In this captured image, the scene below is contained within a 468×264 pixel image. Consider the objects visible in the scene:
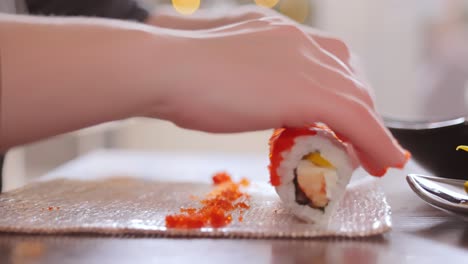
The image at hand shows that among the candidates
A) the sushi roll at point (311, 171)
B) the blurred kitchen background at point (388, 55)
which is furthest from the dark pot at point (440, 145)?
the blurred kitchen background at point (388, 55)

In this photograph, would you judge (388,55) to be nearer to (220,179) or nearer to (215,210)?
(220,179)

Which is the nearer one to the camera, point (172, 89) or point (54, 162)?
point (172, 89)

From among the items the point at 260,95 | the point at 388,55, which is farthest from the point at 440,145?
the point at 388,55

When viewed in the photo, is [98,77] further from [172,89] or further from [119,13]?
[119,13]

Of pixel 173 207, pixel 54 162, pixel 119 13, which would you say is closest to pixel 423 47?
pixel 54 162

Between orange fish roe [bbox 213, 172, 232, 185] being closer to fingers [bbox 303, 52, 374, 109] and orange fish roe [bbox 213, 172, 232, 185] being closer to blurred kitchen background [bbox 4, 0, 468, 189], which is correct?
fingers [bbox 303, 52, 374, 109]

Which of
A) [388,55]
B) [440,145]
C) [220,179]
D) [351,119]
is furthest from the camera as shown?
[388,55]

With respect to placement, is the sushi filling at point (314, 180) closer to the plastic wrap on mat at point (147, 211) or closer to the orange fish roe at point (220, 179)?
the plastic wrap on mat at point (147, 211)
